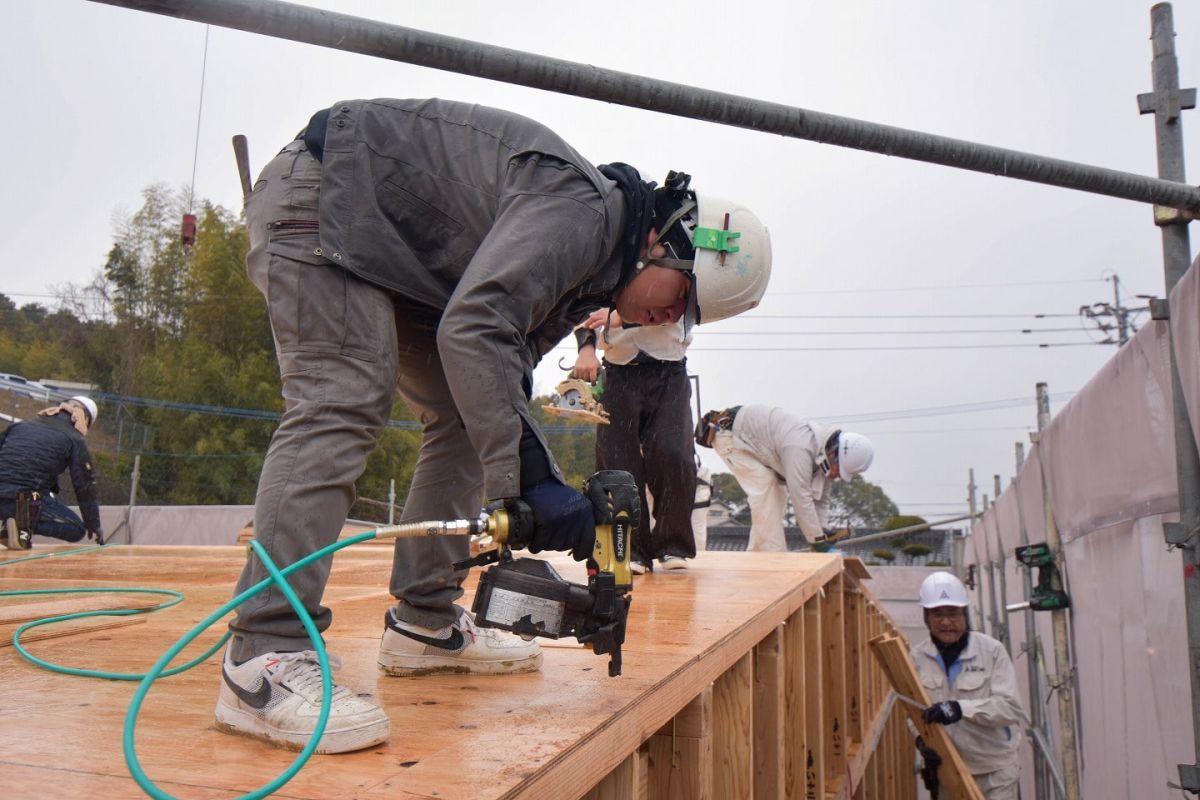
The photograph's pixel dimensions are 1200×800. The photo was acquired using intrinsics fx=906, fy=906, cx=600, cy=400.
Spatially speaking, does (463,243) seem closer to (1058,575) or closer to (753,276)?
(753,276)

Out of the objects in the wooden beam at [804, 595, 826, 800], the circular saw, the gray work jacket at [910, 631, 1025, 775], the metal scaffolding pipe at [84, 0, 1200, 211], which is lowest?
the gray work jacket at [910, 631, 1025, 775]

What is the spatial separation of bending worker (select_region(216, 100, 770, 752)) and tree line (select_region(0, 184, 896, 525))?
64.8ft

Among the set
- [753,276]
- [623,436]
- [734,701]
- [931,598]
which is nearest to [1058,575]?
[931,598]

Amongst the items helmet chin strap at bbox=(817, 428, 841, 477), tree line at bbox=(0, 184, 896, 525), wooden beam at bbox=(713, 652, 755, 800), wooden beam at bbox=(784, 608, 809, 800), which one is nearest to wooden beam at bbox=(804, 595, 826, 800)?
wooden beam at bbox=(784, 608, 809, 800)

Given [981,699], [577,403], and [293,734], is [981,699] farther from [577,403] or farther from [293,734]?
[293,734]

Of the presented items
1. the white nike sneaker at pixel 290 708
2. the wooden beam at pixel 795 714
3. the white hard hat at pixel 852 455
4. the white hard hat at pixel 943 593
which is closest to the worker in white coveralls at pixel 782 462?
the white hard hat at pixel 852 455

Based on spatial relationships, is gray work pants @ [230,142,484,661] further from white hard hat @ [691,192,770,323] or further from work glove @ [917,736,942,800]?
work glove @ [917,736,942,800]

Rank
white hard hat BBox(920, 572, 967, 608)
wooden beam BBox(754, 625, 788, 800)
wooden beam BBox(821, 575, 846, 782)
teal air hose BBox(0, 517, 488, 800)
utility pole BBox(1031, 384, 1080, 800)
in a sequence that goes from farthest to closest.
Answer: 1. white hard hat BBox(920, 572, 967, 608)
2. utility pole BBox(1031, 384, 1080, 800)
3. wooden beam BBox(821, 575, 846, 782)
4. wooden beam BBox(754, 625, 788, 800)
5. teal air hose BBox(0, 517, 488, 800)

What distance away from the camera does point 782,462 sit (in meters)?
7.27

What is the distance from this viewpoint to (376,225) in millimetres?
1765

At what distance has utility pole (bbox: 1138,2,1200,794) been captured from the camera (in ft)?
9.07

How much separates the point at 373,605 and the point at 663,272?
173 centimetres

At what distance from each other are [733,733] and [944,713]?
381 centimetres

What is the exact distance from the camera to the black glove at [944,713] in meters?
5.61
